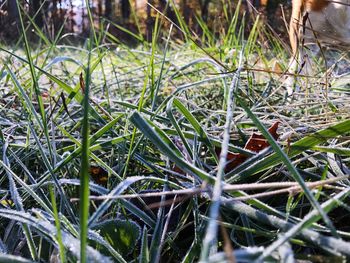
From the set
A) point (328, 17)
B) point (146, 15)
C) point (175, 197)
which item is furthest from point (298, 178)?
point (146, 15)

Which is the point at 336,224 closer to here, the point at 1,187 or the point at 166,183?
the point at 166,183

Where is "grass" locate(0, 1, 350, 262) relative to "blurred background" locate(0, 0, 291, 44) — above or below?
below

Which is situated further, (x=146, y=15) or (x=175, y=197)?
(x=146, y=15)

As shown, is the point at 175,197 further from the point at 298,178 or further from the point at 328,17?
the point at 328,17

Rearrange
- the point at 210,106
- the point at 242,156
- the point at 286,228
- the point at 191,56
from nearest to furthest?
the point at 286,228, the point at 242,156, the point at 210,106, the point at 191,56

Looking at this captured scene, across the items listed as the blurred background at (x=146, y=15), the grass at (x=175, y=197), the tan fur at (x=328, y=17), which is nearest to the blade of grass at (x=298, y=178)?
the grass at (x=175, y=197)

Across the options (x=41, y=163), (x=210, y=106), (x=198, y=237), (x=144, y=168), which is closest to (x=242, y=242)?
(x=198, y=237)

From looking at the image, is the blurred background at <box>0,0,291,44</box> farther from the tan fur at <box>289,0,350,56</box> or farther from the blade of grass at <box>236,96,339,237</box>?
the blade of grass at <box>236,96,339,237</box>

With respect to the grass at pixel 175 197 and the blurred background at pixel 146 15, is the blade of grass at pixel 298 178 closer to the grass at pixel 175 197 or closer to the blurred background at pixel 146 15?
the grass at pixel 175 197

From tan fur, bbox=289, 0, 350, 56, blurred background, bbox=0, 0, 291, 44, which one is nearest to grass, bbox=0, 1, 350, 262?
blurred background, bbox=0, 0, 291, 44

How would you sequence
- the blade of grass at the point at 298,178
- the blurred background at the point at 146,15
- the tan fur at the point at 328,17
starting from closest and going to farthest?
the blade of grass at the point at 298,178 → the blurred background at the point at 146,15 → the tan fur at the point at 328,17

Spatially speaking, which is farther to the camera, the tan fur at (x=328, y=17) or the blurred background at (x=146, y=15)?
the tan fur at (x=328, y=17)
